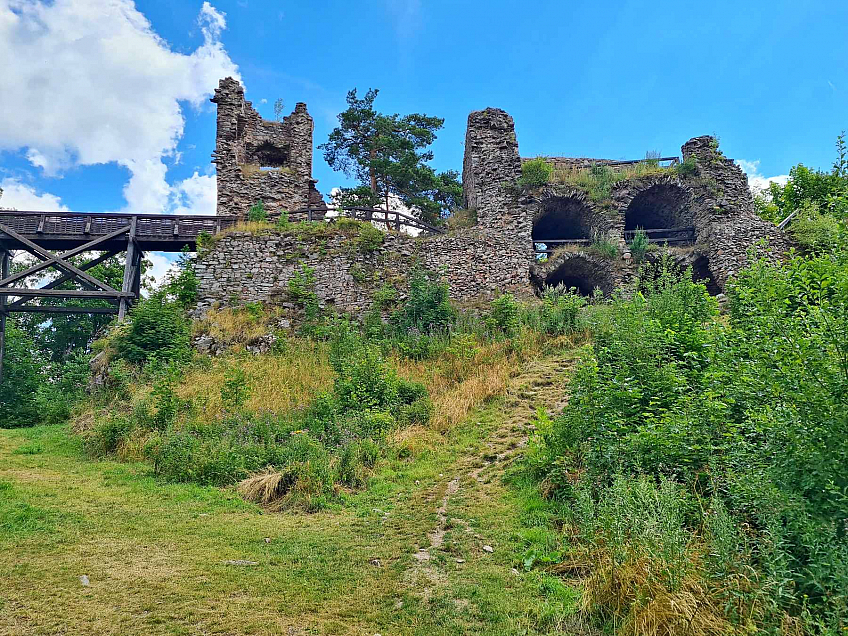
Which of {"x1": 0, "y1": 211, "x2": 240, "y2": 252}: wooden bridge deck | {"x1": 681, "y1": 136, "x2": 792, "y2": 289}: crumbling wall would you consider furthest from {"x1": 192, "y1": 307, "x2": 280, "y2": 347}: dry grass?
{"x1": 681, "y1": 136, "x2": 792, "y2": 289}: crumbling wall

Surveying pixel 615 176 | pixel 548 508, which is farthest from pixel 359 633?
pixel 615 176

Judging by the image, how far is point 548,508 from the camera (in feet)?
18.3

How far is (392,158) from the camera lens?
24.3 m

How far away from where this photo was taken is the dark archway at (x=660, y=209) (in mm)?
16891

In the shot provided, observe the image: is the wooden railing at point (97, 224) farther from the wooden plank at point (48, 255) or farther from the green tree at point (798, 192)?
the green tree at point (798, 192)

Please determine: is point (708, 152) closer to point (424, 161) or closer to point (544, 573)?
point (424, 161)

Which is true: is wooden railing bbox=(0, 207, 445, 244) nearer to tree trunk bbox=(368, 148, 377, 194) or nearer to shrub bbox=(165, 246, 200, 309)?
shrub bbox=(165, 246, 200, 309)

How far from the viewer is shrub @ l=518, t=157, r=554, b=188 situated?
1683cm

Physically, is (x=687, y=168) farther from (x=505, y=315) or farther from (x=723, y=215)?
(x=505, y=315)

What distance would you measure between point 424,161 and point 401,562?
882 inches

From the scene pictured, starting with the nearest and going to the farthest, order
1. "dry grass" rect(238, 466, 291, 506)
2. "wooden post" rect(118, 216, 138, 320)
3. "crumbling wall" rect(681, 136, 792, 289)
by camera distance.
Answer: "dry grass" rect(238, 466, 291, 506) → "crumbling wall" rect(681, 136, 792, 289) → "wooden post" rect(118, 216, 138, 320)

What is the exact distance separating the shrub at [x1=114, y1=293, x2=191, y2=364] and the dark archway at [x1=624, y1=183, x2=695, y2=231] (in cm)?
1453

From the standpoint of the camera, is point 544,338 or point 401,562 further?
point 544,338

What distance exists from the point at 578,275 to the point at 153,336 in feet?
42.9
